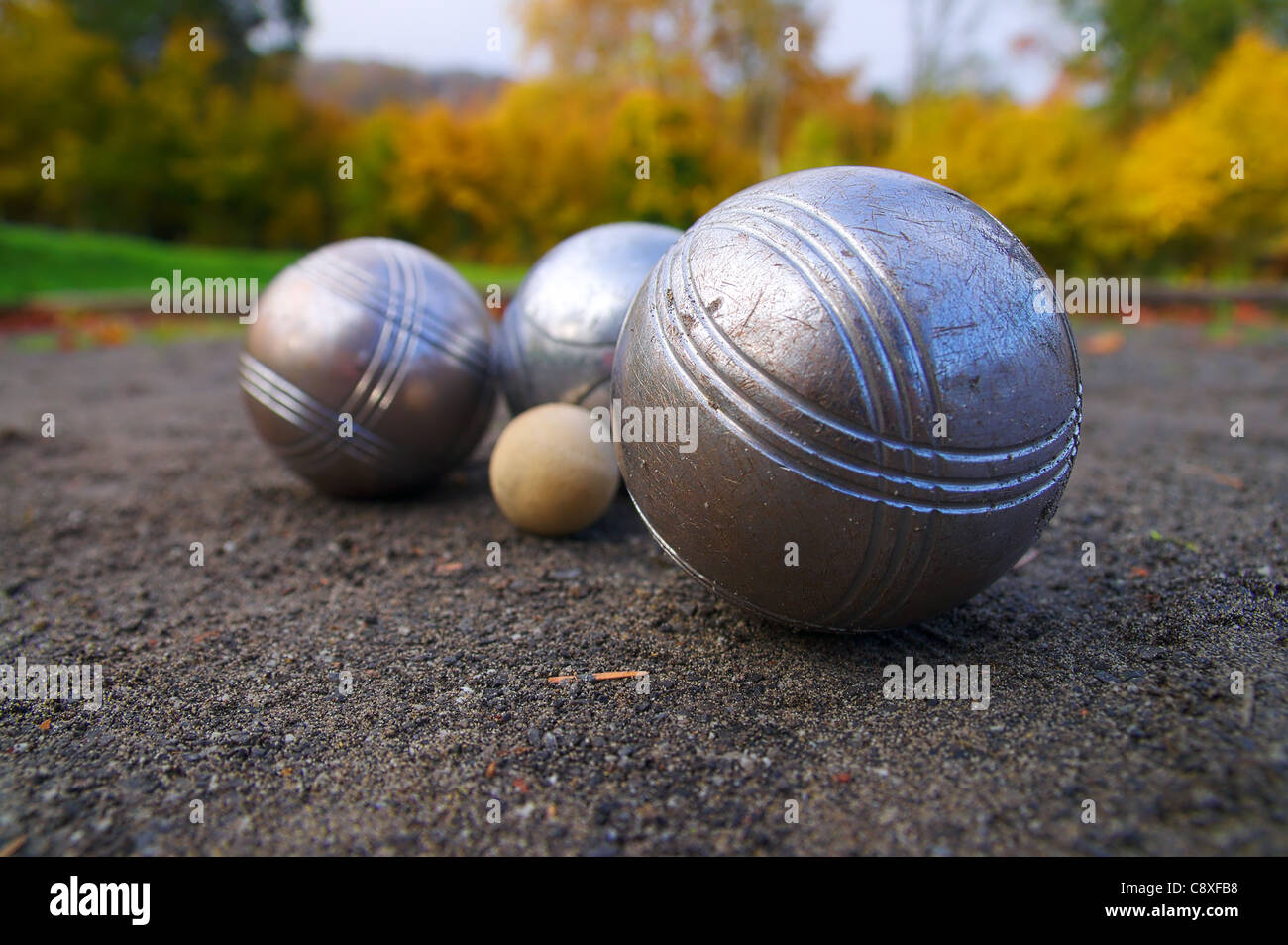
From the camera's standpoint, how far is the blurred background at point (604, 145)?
20.9 meters

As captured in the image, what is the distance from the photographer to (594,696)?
3.69m

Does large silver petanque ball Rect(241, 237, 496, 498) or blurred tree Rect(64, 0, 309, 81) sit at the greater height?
blurred tree Rect(64, 0, 309, 81)

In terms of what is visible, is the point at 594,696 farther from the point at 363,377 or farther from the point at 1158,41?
the point at 1158,41

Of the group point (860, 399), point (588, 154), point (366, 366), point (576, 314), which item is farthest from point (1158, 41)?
point (860, 399)

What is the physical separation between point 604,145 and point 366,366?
2734cm

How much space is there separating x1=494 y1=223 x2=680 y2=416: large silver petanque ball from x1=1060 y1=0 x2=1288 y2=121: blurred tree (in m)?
31.6

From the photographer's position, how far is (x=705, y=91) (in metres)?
30.8

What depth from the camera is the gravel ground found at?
114 inches

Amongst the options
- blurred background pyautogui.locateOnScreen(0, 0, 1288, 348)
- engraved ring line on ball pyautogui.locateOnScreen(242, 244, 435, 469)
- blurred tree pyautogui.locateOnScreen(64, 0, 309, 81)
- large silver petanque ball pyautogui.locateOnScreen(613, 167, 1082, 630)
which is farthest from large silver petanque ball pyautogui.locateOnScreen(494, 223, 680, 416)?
blurred tree pyautogui.locateOnScreen(64, 0, 309, 81)

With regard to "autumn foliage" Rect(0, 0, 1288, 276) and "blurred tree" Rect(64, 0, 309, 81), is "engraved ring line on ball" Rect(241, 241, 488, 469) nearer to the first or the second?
"autumn foliage" Rect(0, 0, 1288, 276)

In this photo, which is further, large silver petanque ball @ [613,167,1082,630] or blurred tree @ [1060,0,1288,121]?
blurred tree @ [1060,0,1288,121]

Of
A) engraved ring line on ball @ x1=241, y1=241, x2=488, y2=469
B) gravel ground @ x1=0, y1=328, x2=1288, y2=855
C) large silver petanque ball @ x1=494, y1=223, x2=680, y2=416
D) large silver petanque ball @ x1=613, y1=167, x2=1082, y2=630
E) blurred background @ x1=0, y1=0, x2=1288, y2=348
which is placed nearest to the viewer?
gravel ground @ x1=0, y1=328, x2=1288, y2=855

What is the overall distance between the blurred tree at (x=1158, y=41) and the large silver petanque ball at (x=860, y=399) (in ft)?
107

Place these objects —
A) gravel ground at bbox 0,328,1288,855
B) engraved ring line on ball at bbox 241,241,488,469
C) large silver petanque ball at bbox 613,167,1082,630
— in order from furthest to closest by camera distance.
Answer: engraved ring line on ball at bbox 241,241,488,469, large silver petanque ball at bbox 613,167,1082,630, gravel ground at bbox 0,328,1288,855
